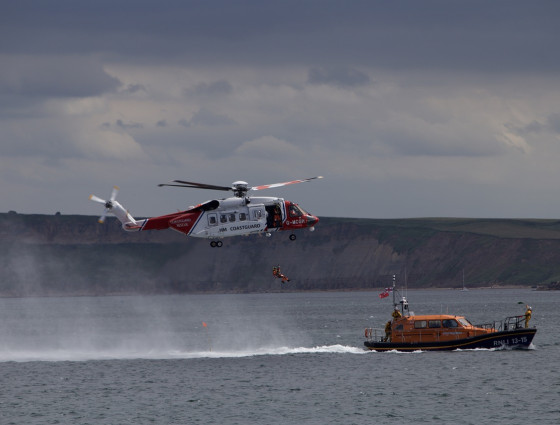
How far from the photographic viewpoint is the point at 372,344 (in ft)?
295

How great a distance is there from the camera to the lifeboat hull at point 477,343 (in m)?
87.4

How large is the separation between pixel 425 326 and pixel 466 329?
3655mm

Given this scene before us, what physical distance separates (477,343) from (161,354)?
103 feet

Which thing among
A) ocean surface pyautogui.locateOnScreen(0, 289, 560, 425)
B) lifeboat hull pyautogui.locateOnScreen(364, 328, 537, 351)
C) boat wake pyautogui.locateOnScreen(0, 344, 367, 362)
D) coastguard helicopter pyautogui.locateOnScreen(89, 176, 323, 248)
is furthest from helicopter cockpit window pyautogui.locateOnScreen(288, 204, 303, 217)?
boat wake pyautogui.locateOnScreen(0, 344, 367, 362)

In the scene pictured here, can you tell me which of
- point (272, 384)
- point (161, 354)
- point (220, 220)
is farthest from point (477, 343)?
point (220, 220)

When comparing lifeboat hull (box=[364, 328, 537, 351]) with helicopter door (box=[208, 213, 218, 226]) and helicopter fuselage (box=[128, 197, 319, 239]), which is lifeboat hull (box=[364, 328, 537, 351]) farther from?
helicopter door (box=[208, 213, 218, 226])

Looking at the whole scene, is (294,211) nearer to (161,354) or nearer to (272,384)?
(272,384)

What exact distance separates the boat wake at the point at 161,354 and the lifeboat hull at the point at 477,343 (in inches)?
257

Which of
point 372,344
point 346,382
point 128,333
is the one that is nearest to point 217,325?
point 128,333

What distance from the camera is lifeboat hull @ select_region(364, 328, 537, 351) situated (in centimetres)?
8738

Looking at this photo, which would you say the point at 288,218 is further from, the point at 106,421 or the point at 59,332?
the point at 59,332

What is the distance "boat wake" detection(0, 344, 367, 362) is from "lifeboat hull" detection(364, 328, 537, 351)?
653cm

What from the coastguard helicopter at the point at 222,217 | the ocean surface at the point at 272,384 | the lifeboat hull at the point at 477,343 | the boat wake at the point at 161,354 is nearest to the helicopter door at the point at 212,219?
the coastguard helicopter at the point at 222,217

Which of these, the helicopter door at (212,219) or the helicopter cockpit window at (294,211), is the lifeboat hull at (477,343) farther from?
the helicopter door at (212,219)
